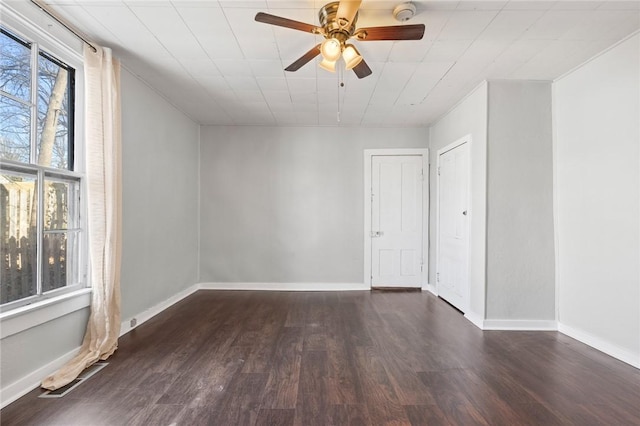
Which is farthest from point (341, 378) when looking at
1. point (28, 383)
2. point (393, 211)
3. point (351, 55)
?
point (393, 211)

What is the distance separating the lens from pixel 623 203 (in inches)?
100

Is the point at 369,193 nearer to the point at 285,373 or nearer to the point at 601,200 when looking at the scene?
the point at 601,200

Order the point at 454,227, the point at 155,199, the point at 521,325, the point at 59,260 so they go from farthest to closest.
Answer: the point at 454,227, the point at 155,199, the point at 521,325, the point at 59,260

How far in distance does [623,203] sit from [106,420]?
4.06m

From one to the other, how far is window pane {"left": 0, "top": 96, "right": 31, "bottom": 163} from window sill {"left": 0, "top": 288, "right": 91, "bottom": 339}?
39.5 inches

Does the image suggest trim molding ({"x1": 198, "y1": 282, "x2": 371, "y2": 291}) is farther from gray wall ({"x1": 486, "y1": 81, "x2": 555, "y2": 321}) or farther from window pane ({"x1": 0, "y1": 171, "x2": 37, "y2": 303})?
window pane ({"x1": 0, "y1": 171, "x2": 37, "y2": 303})

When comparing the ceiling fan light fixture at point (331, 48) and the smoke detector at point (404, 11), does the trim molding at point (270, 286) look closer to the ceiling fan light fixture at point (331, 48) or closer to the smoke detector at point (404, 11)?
the ceiling fan light fixture at point (331, 48)

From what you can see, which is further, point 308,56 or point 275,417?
point 308,56

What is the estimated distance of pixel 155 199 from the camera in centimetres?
360

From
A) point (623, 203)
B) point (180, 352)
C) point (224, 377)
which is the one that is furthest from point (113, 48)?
point (623, 203)

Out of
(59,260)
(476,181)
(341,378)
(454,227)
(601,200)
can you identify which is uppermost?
(476,181)

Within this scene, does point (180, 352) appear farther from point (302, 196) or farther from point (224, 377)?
point (302, 196)

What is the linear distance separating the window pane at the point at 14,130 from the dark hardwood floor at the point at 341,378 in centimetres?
161

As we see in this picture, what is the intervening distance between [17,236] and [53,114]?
0.98 meters
